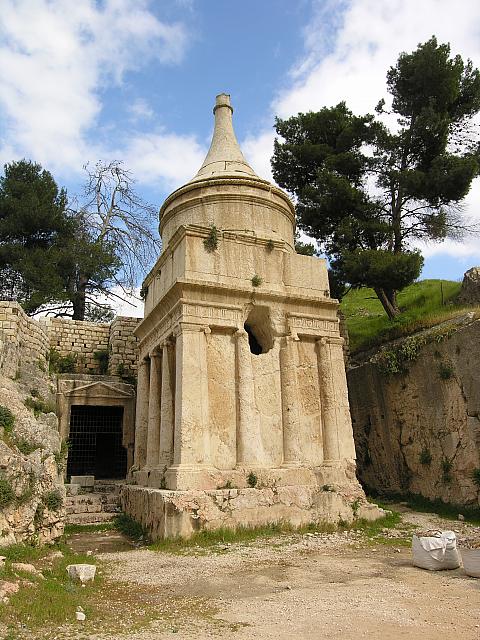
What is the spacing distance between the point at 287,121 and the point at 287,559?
1776cm

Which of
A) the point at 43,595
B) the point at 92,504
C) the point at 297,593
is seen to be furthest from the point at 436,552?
the point at 92,504

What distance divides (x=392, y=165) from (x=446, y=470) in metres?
11.5

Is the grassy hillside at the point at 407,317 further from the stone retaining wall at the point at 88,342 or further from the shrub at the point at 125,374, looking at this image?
the stone retaining wall at the point at 88,342

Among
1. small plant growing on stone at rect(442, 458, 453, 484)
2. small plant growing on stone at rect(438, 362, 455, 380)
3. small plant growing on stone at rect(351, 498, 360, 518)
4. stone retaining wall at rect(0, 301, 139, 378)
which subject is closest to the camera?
small plant growing on stone at rect(351, 498, 360, 518)

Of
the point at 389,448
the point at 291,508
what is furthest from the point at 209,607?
the point at 389,448

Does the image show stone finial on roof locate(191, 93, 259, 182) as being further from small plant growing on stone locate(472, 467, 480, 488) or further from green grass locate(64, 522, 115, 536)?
small plant growing on stone locate(472, 467, 480, 488)

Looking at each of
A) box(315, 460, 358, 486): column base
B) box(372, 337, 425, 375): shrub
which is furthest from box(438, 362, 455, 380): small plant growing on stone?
box(315, 460, 358, 486): column base

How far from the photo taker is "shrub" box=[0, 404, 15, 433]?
8.66 metres

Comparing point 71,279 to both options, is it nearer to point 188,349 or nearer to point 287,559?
point 188,349

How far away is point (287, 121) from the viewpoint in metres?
21.2

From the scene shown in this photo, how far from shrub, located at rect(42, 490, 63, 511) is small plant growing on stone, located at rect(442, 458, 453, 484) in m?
8.75

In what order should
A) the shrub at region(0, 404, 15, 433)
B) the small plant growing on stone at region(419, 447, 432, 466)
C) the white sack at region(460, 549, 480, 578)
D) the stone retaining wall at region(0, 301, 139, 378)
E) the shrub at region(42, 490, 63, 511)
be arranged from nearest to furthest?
the white sack at region(460, 549, 480, 578) → the shrub at region(42, 490, 63, 511) → the shrub at region(0, 404, 15, 433) → the small plant growing on stone at region(419, 447, 432, 466) → the stone retaining wall at region(0, 301, 139, 378)

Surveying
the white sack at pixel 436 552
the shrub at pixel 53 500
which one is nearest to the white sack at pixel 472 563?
the white sack at pixel 436 552

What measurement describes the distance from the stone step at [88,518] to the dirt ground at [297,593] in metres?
2.99
